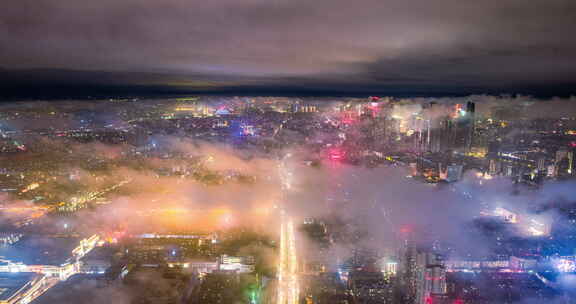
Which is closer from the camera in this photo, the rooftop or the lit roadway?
the lit roadway

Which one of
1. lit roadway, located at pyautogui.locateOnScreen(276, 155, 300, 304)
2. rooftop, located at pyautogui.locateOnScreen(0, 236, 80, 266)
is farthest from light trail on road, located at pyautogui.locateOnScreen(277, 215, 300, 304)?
rooftop, located at pyautogui.locateOnScreen(0, 236, 80, 266)

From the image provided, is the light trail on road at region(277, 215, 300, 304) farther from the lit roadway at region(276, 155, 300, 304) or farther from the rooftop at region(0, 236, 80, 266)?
the rooftop at region(0, 236, 80, 266)

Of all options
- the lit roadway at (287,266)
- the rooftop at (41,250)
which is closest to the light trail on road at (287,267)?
the lit roadway at (287,266)

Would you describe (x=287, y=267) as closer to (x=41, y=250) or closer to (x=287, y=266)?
(x=287, y=266)

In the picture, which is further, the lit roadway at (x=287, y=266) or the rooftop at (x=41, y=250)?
the rooftop at (x=41, y=250)

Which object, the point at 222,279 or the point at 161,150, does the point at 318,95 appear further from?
the point at 222,279

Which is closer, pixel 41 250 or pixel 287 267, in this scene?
pixel 287 267

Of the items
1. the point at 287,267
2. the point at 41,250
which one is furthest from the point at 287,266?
the point at 41,250

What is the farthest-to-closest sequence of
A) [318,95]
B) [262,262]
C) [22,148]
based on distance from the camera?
1. [318,95]
2. [22,148]
3. [262,262]

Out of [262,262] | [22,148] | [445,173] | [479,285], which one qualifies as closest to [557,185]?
[445,173]

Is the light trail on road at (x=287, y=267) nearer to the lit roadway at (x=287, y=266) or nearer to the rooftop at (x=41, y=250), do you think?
the lit roadway at (x=287, y=266)

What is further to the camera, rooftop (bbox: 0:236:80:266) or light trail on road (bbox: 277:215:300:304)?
rooftop (bbox: 0:236:80:266)
